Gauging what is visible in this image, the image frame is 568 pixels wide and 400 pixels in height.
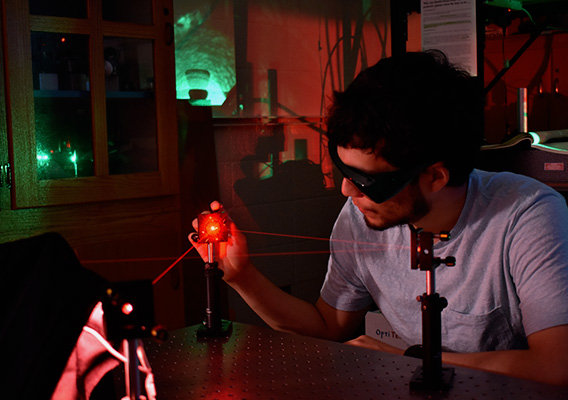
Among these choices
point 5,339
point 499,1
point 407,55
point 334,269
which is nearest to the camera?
point 5,339

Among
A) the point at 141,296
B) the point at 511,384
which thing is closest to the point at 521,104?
the point at 511,384

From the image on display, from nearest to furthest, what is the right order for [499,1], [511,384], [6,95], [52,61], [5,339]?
[5,339], [511,384], [6,95], [52,61], [499,1]

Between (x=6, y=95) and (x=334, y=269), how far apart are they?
1340mm

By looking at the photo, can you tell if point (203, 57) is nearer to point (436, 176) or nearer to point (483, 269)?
point (436, 176)

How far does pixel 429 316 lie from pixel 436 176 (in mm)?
464

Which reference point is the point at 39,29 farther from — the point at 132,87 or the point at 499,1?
the point at 499,1

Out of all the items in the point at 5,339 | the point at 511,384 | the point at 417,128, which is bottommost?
the point at 511,384

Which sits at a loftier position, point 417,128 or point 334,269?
point 417,128

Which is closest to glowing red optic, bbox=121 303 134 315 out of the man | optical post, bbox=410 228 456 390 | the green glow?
optical post, bbox=410 228 456 390

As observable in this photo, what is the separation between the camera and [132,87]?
2.70m

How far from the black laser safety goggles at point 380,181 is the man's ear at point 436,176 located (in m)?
0.13

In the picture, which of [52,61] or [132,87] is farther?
[132,87]

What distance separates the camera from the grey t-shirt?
141cm

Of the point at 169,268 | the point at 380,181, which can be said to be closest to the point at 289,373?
the point at 380,181
